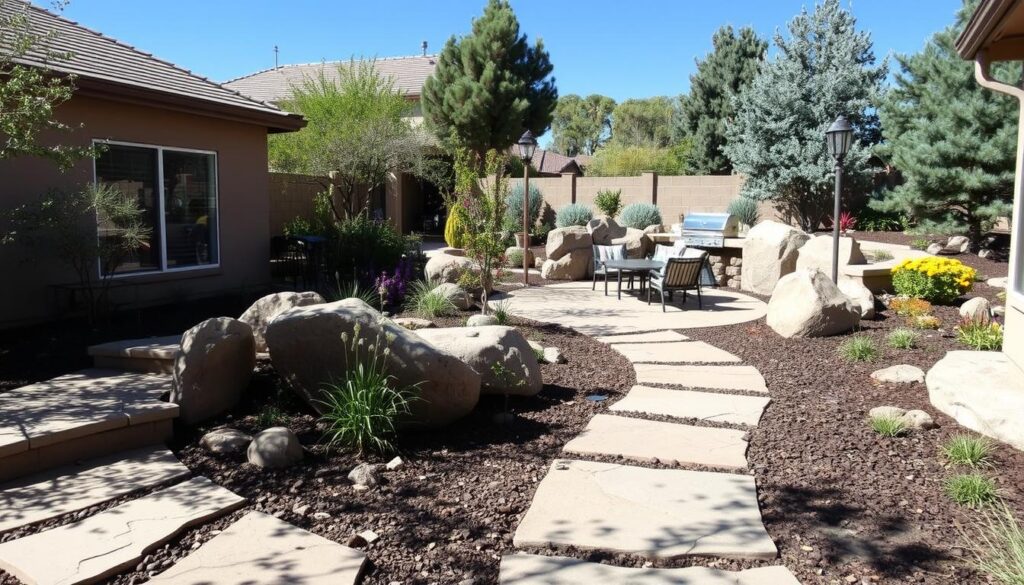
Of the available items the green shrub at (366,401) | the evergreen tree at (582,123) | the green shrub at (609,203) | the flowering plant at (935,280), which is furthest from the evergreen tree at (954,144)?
the evergreen tree at (582,123)

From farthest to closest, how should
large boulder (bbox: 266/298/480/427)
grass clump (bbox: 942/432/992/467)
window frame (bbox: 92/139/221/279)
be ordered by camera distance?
window frame (bbox: 92/139/221/279)
large boulder (bbox: 266/298/480/427)
grass clump (bbox: 942/432/992/467)

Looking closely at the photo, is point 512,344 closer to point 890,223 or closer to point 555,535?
point 555,535

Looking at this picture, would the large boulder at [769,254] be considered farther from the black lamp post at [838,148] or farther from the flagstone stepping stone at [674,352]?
the flagstone stepping stone at [674,352]

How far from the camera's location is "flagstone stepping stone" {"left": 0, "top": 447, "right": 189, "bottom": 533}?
3.70 metres

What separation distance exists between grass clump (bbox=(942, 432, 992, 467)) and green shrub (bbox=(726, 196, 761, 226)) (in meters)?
16.9

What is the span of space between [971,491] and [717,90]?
85.6ft

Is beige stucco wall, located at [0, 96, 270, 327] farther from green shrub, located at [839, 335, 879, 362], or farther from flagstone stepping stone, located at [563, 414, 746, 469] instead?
green shrub, located at [839, 335, 879, 362]

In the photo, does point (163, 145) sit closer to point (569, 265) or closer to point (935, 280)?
point (569, 265)

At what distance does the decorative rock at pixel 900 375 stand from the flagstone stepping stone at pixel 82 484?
5553mm

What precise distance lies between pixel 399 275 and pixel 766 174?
13797mm

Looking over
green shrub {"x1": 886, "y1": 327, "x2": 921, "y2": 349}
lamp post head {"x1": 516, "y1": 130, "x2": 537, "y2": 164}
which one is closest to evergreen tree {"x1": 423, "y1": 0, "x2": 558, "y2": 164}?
lamp post head {"x1": 516, "y1": 130, "x2": 537, "y2": 164}

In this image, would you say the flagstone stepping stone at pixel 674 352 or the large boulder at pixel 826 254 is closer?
the flagstone stepping stone at pixel 674 352

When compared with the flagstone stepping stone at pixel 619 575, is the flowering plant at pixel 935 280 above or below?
above

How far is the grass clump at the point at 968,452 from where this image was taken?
436 cm
